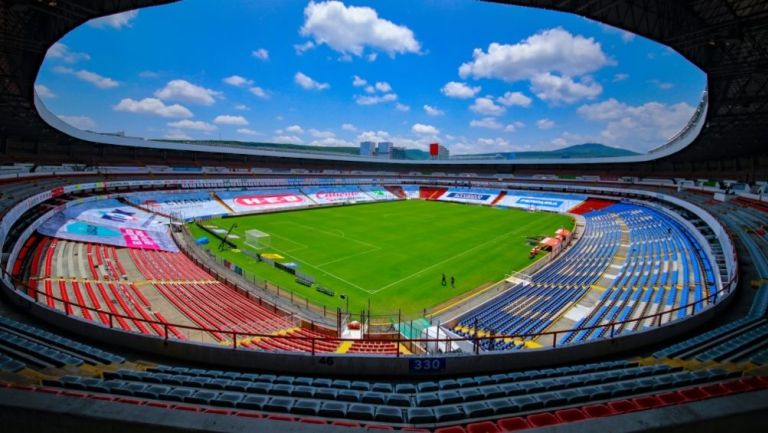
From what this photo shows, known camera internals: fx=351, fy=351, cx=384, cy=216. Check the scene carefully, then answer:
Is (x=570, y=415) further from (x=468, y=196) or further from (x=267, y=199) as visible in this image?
(x=468, y=196)

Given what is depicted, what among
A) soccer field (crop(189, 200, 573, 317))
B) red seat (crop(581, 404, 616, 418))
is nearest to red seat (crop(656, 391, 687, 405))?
red seat (crop(581, 404, 616, 418))

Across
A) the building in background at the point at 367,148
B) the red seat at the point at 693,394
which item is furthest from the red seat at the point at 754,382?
the building in background at the point at 367,148

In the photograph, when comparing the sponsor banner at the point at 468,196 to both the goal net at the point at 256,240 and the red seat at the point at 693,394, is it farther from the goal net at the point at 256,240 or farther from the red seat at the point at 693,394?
the red seat at the point at 693,394

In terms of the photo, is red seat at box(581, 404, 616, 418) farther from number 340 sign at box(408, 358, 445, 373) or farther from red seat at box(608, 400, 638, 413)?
number 340 sign at box(408, 358, 445, 373)

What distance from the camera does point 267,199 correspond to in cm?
5662

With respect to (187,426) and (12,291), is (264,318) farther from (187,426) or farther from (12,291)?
(187,426)

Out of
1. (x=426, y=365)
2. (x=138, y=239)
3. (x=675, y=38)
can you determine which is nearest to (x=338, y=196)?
(x=138, y=239)

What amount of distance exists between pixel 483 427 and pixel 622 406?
7.60 ft

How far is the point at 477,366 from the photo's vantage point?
7816mm

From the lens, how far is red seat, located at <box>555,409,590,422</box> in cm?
504

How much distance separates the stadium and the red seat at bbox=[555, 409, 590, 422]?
10cm

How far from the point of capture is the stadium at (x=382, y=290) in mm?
5316

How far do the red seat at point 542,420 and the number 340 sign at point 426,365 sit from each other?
2707mm

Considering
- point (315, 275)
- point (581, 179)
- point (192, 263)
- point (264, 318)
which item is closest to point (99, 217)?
point (192, 263)
